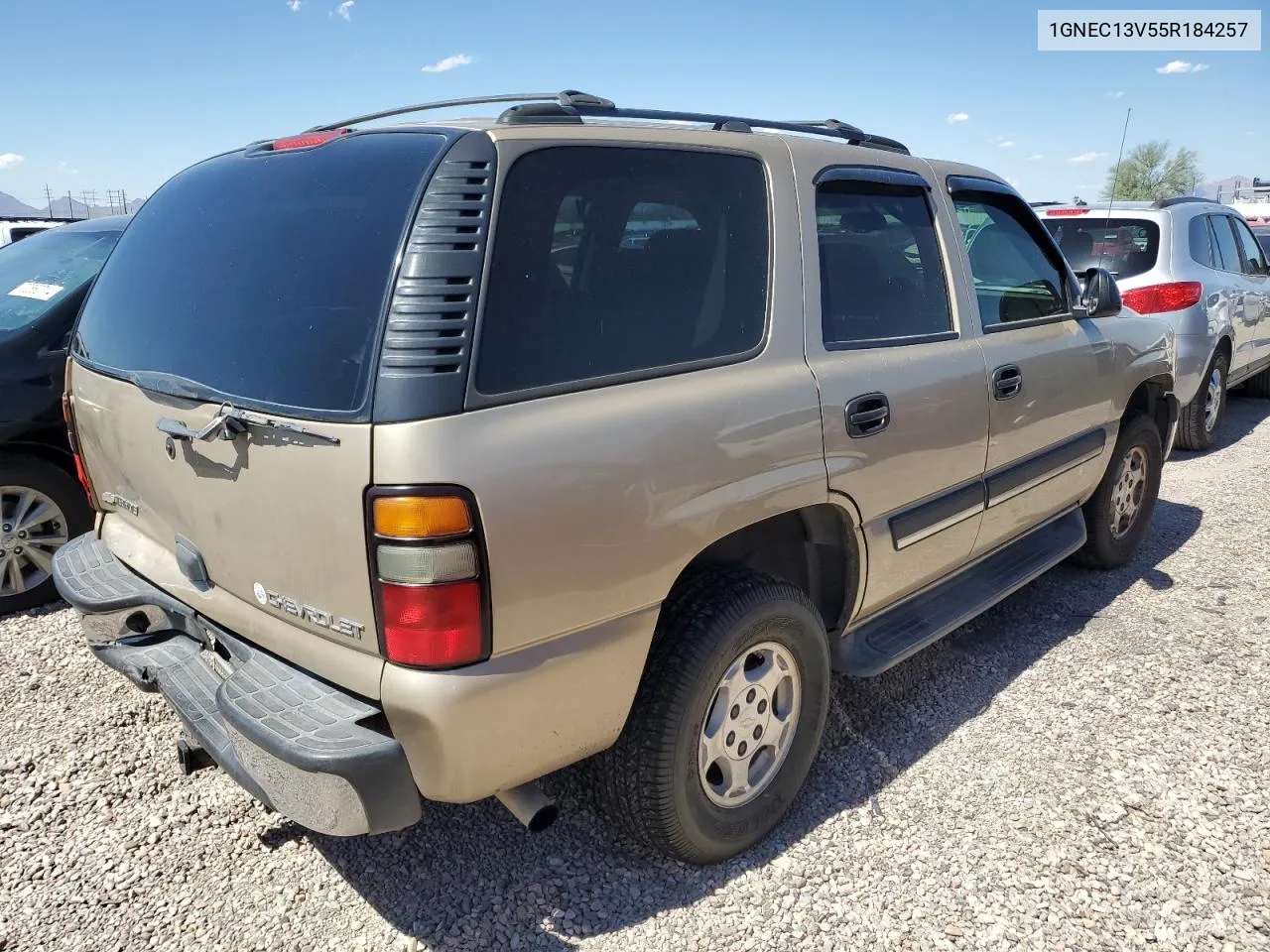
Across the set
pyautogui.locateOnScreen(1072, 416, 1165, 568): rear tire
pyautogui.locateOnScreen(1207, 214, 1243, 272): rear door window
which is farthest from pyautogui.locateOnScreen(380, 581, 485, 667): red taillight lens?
pyautogui.locateOnScreen(1207, 214, 1243, 272): rear door window

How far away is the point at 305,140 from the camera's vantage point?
2.40 meters

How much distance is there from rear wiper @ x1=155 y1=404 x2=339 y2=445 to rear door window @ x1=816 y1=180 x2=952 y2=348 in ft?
4.74

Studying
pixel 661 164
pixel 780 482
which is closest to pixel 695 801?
pixel 780 482

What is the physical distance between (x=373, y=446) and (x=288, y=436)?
0.25m

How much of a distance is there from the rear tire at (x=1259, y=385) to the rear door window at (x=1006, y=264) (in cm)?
691

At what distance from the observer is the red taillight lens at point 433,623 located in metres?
1.83

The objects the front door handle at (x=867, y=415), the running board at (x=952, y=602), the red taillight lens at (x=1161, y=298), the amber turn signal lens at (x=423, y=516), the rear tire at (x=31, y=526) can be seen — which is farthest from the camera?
the red taillight lens at (x=1161, y=298)

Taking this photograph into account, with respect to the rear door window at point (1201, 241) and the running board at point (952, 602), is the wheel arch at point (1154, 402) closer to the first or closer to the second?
the running board at point (952, 602)

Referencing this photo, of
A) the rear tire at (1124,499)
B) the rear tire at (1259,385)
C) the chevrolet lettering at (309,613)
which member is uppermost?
the chevrolet lettering at (309,613)

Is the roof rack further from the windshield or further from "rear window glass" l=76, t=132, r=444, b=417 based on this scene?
the windshield

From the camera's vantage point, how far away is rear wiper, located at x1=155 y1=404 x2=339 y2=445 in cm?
189

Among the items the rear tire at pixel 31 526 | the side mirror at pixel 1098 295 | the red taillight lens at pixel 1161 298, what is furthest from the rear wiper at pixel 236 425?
the red taillight lens at pixel 1161 298

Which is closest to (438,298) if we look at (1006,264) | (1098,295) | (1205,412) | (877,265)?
(877,265)

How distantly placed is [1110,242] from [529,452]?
6.22 metres
